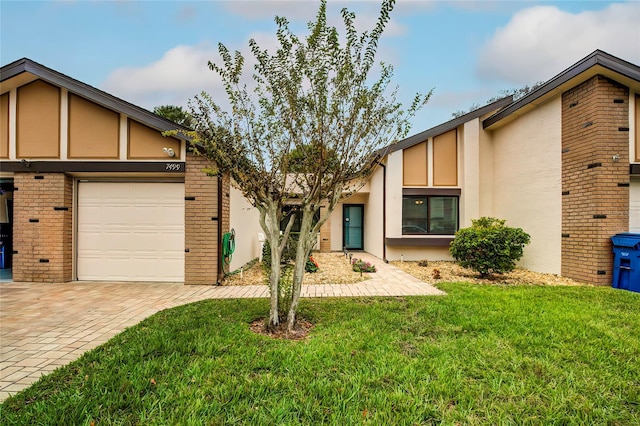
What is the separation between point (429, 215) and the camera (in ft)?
37.3

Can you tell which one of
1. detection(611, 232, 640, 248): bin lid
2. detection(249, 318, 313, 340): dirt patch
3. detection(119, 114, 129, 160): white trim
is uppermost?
detection(119, 114, 129, 160): white trim

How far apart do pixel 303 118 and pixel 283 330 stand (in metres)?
2.87

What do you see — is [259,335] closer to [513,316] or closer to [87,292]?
[513,316]

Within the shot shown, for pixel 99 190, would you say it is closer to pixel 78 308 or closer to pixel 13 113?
pixel 13 113

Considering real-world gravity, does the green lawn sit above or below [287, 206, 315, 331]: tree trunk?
below

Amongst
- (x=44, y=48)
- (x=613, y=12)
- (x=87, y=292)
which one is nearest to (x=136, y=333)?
(x=87, y=292)

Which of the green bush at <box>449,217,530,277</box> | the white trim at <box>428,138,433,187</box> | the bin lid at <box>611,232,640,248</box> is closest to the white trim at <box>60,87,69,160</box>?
the green bush at <box>449,217,530,277</box>

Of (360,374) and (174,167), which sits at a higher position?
(174,167)

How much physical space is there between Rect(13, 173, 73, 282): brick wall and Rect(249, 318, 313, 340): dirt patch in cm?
603

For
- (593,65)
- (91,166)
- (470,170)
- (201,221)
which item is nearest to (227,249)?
(201,221)

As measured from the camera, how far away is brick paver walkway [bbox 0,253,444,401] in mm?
3457

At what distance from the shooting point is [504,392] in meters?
2.77

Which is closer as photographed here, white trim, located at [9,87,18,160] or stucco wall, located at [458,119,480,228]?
white trim, located at [9,87,18,160]

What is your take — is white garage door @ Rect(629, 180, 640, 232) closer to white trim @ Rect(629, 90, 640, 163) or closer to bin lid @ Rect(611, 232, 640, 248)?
white trim @ Rect(629, 90, 640, 163)
